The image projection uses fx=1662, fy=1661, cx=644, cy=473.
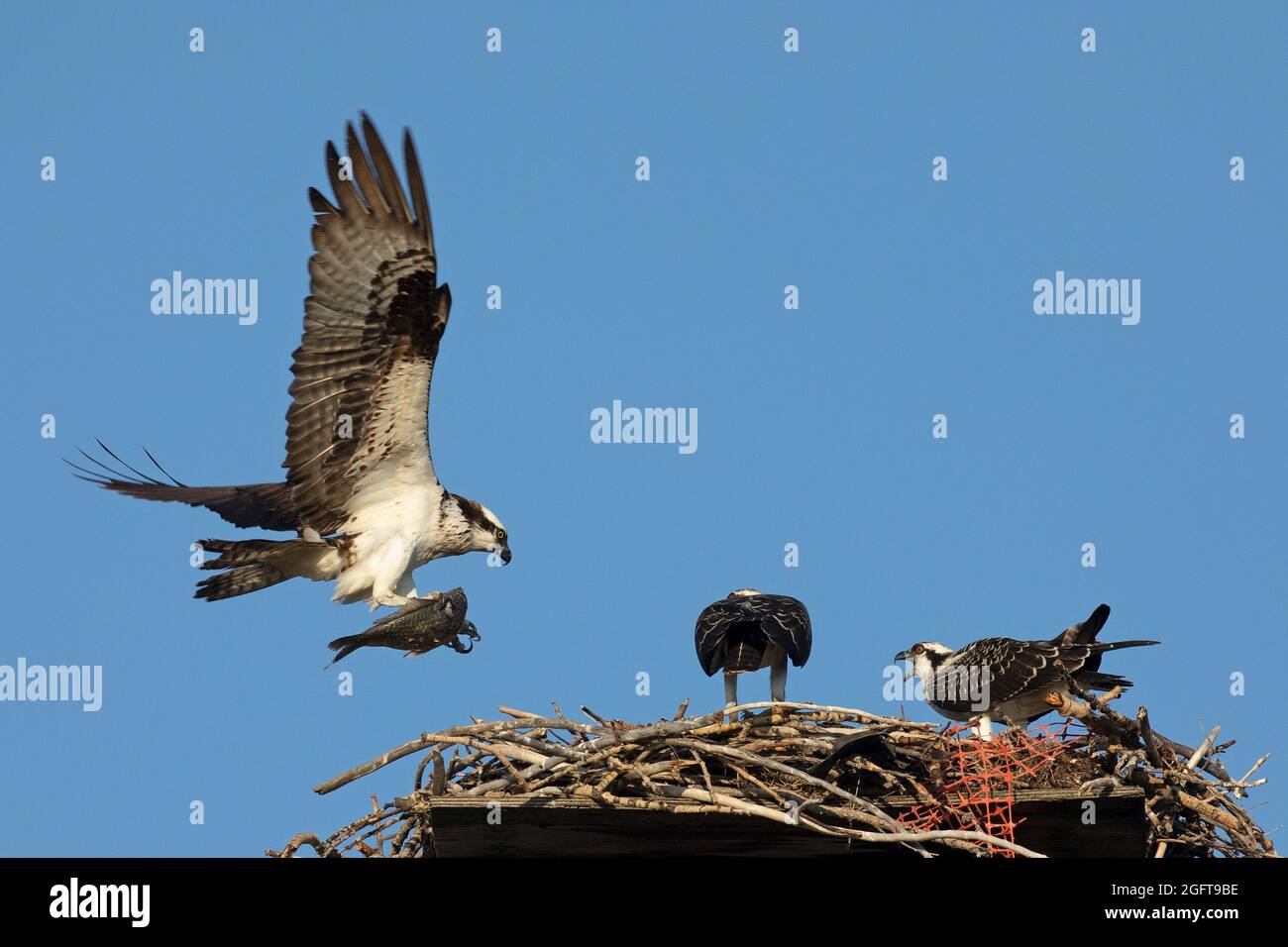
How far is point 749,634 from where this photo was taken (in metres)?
10.7

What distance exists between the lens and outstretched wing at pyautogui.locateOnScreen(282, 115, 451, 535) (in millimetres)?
10812

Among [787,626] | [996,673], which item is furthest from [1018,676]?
[787,626]

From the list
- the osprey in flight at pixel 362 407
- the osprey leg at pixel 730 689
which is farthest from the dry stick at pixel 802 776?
the osprey in flight at pixel 362 407

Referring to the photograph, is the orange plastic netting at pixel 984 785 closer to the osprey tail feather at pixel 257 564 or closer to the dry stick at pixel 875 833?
the dry stick at pixel 875 833

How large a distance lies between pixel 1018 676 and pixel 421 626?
370 cm

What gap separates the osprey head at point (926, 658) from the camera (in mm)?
11375

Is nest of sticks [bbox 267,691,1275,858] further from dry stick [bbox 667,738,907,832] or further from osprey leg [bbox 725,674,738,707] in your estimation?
osprey leg [bbox 725,674,738,707]

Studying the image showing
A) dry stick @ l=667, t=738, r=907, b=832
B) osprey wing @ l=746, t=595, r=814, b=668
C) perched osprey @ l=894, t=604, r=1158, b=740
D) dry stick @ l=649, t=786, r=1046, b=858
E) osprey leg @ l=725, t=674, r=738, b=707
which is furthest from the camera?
osprey leg @ l=725, t=674, r=738, b=707

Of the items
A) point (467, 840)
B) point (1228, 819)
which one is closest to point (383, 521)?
point (467, 840)

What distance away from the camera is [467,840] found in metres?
8.69

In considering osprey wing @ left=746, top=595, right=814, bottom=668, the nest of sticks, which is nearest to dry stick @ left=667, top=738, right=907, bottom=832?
the nest of sticks

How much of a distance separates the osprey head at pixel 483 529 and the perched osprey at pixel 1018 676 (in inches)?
123
